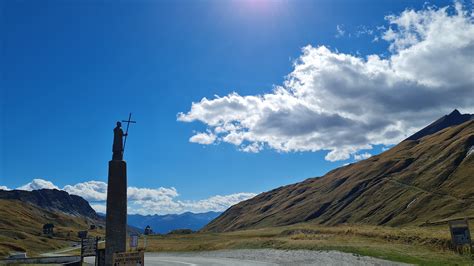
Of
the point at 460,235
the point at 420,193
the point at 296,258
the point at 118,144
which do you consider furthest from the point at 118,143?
the point at 420,193

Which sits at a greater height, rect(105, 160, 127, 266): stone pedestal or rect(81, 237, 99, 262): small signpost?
rect(105, 160, 127, 266): stone pedestal

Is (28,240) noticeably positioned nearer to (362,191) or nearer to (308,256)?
(308,256)

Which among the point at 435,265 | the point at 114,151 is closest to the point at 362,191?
the point at 435,265

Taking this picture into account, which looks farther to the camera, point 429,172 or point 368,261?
point 429,172

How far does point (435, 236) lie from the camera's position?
141ft

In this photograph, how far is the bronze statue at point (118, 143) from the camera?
2334 cm

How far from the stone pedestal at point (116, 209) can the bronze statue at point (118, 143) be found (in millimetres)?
400

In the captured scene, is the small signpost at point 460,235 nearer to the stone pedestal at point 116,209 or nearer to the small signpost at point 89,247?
the stone pedestal at point 116,209

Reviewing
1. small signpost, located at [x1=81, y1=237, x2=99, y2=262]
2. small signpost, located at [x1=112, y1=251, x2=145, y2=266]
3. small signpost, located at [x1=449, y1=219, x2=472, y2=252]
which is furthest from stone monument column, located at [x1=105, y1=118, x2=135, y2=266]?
small signpost, located at [x1=449, y1=219, x2=472, y2=252]

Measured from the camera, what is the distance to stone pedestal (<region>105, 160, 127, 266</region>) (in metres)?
22.4

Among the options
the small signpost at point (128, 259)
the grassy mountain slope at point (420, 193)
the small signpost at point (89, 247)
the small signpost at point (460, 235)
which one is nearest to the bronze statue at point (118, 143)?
the small signpost at point (128, 259)

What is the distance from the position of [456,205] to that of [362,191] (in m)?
69.6

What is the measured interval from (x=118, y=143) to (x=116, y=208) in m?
3.54

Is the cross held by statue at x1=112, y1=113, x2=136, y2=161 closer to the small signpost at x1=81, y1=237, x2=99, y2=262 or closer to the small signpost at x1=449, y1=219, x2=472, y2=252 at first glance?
the small signpost at x1=81, y1=237, x2=99, y2=262
